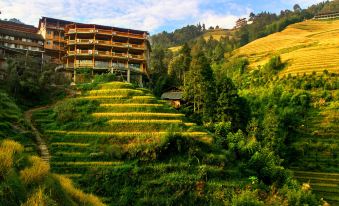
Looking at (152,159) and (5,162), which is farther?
(152,159)

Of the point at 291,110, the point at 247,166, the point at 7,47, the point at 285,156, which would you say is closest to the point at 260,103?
the point at 291,110

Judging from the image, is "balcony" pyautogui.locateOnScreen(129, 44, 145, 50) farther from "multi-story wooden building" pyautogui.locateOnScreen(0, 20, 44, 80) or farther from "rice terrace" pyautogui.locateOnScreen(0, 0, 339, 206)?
"multi-story wooden building" pyautogui.locateOnScreen(0, 20, 44, 80)

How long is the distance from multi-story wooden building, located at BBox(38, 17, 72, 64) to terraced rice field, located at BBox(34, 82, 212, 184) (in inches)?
1009

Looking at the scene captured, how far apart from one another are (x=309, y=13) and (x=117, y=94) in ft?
541

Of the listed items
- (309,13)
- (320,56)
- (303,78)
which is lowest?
(303,78)

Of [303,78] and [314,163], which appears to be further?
[303,78]

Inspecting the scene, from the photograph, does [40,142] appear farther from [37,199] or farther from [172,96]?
[172,96]

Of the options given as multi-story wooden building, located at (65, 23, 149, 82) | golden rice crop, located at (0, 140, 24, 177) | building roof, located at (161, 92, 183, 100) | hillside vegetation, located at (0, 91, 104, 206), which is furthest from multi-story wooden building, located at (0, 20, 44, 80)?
hillside vegetation, located at (0, 91, 104, 206)

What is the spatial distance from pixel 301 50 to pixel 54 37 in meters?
64.9

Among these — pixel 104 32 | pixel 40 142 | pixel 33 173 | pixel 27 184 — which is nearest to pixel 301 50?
pixel 104 32

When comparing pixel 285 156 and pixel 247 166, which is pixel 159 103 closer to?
pixel 247 166

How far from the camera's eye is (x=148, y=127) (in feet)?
124

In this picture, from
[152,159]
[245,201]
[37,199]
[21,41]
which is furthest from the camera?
[21,41]

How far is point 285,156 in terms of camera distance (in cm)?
5016
